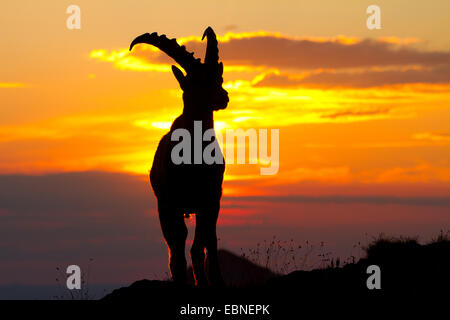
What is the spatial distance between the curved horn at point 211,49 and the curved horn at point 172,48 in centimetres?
19

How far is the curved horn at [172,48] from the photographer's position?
15383 mm

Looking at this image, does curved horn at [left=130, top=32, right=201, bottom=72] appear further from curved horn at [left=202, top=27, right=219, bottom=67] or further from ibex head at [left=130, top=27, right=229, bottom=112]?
curved horn at [left=202, top=27, right=219, bottom=67]

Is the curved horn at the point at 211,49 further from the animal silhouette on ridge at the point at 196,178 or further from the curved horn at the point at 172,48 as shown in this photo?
the curved horn at the point at 172,48

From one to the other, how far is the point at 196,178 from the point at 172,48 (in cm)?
235

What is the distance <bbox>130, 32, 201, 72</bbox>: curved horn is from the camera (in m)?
15.4

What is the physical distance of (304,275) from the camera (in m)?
14.7

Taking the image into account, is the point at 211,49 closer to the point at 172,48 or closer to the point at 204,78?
the point at 204,78

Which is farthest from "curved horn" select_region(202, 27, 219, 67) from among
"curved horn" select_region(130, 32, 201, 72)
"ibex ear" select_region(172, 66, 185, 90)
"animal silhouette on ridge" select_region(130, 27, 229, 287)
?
"ibex ear" select_region(172, 66, 185, 90)

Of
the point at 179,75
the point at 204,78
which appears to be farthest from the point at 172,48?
the point at 204,78

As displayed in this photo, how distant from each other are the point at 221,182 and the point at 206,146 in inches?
30.0
